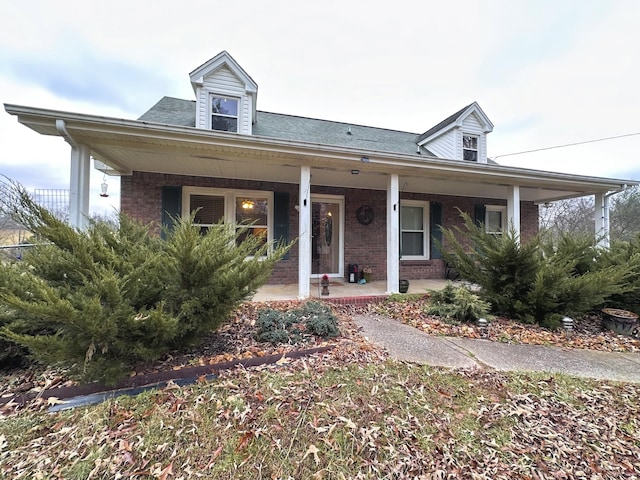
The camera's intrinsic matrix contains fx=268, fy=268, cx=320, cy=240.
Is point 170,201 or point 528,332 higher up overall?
point 170,201

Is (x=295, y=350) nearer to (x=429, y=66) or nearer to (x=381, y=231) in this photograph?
(x=381, y=231)

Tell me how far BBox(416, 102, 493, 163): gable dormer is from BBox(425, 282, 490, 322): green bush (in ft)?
16.4

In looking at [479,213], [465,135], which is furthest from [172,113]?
[479,213]

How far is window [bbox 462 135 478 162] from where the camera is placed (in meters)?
8.20

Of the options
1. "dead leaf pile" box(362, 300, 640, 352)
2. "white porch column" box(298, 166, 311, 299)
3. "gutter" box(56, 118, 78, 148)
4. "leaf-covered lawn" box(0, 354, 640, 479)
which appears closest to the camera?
"leaf-covered lawn" box(0, 354, 640, 479)

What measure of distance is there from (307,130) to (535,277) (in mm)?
6420

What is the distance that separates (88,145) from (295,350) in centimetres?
415

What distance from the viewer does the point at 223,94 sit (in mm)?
6086

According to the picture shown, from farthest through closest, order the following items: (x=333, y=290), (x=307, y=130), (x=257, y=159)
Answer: (x=307, y=130)
(x=333, y=290)
(x=257, y=159)

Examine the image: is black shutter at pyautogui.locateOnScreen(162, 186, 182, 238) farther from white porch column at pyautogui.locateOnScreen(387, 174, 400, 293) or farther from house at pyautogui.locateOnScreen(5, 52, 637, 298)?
white porch column at pyautogui.locateOnScreen(387, 174, 400, 293)

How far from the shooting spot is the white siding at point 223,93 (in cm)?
597

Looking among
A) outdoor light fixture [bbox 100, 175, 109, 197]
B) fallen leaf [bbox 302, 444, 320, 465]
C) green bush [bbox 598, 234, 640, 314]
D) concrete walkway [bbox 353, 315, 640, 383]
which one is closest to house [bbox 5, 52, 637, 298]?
outdoor light fixture [bbox 100, 175, 109, 197]

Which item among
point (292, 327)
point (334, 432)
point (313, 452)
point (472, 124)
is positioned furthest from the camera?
point (472, 124)

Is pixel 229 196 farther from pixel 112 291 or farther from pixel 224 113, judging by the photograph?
pixel 112 291
